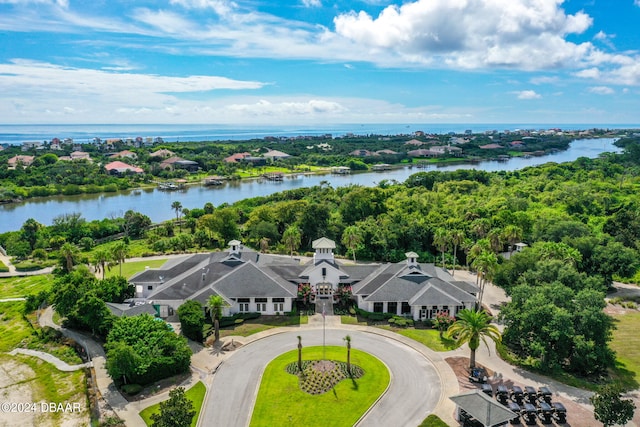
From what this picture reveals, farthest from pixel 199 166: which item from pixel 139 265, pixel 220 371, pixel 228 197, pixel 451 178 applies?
pixel 220 371

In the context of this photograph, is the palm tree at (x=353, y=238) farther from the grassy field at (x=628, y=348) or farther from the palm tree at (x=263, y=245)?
the grassy field at (x=628, y=348)

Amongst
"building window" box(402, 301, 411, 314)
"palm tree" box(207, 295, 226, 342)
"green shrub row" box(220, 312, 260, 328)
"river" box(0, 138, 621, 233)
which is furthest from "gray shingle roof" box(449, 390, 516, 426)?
"river" box(0, 138, 621, 233)

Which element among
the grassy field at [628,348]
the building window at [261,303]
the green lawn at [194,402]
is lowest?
the grassy field at [628,348]

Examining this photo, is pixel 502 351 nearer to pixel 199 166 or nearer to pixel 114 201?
pixel 114 201

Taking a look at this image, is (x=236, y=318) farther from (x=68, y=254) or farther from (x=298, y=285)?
(x=68, y=254)

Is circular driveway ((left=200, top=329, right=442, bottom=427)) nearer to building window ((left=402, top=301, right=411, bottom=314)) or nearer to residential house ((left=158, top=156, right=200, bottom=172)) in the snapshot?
building window ((left=402, top=301, right=411, bottom=314))

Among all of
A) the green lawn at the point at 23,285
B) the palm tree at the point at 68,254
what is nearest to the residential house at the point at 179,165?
the green lawn at the point at 23,285
